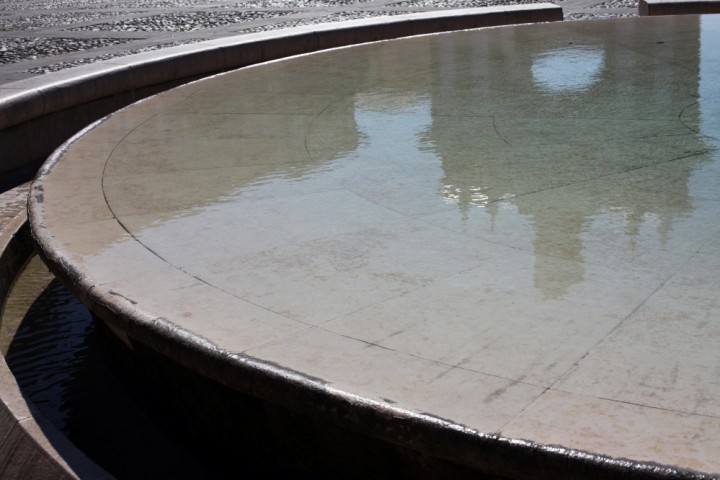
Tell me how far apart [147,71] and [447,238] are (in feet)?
16.8

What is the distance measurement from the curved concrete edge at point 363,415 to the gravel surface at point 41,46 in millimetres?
7984

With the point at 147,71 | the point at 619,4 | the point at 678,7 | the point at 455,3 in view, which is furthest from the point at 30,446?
the point at 455,3

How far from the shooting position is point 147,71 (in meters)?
8.30

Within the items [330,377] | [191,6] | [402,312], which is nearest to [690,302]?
[402,312]

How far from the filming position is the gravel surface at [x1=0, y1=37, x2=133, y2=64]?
1078 cm

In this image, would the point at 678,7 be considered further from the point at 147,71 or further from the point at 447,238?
the point at 447,238

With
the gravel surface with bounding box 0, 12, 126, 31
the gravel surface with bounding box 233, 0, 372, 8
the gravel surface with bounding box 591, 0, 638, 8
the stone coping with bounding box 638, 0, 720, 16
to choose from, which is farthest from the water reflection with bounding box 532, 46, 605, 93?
the gravel surface with bounding box 0, 12, 126, 31

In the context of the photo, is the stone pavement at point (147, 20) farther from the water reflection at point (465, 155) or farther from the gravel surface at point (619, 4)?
the water reflection at point (465, 155)

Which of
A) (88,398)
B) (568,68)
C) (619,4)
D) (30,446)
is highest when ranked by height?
(568,68)

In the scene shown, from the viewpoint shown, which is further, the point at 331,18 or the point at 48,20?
the point at 48,20

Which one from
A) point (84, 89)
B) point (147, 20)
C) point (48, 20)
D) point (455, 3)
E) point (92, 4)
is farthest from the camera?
point (92, 4)

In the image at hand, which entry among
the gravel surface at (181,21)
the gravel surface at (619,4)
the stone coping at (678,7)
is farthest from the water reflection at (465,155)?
the gravel surface at (619,4)

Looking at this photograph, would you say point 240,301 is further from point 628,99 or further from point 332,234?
point 628,99

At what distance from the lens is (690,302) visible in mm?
3146
